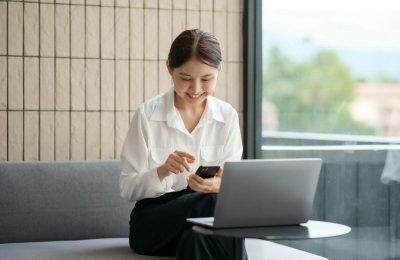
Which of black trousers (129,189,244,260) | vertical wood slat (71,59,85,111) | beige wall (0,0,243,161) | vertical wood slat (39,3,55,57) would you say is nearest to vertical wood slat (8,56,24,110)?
beige wall (0,0,243,161)

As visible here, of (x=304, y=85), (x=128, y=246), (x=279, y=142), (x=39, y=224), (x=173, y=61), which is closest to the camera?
(x=173, y=61)

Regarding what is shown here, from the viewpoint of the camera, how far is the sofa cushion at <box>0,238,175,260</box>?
3.02 meters

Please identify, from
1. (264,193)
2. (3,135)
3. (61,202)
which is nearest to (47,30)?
(3,135)

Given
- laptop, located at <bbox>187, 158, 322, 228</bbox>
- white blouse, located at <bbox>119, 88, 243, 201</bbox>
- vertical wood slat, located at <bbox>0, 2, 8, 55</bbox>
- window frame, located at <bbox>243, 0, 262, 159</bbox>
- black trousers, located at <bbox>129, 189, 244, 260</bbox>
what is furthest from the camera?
window frame, located at <bbox>243, 0, 262, 159</bbox>

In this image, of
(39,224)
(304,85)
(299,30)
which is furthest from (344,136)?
(39,224)

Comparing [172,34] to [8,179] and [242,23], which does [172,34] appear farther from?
[8,179]

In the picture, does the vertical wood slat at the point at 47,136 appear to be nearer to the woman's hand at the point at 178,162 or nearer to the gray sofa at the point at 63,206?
the gray sofa at the point at 63,206

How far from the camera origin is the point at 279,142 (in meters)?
4.07

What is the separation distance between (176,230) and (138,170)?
0.35 m

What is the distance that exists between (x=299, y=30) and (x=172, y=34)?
2.36ft

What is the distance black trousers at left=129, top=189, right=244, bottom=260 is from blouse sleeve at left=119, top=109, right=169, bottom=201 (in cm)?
6

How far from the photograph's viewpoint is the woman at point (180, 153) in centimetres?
263

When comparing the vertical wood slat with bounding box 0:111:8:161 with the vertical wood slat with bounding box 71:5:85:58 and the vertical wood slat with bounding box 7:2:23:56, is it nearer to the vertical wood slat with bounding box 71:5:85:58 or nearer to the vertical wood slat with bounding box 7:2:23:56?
the vertical wood slat with bounding box 7:2:23:56

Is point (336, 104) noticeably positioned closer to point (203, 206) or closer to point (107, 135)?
point (203, 206)
